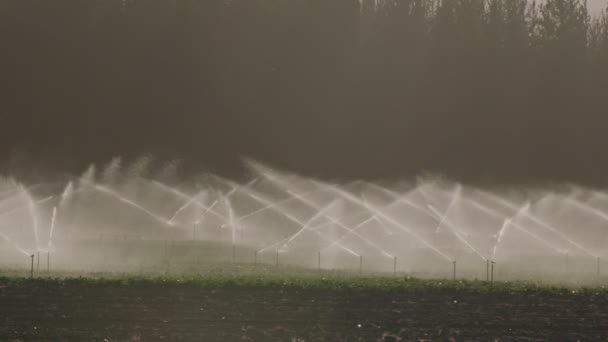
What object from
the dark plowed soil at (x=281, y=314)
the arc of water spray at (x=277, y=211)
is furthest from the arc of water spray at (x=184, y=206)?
the dark plowed soil at (x=281, y=314)

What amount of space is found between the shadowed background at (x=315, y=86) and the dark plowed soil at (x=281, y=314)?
47.1 metres

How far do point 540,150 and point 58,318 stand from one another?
212ft

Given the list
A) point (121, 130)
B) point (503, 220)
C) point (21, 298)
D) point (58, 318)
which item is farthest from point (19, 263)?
point (121, 130)

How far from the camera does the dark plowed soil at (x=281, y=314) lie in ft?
69.8

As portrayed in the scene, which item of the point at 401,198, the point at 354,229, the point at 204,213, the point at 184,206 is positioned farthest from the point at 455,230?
the point at 184,206

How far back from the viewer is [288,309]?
24328mm

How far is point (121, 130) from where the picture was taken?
75688 millimetres

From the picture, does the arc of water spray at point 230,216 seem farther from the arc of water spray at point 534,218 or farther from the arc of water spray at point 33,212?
the arc of water spray at point 534,218

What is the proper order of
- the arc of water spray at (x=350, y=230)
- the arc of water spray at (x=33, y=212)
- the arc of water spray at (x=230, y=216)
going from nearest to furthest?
the arc of water spray at (x=350, y=230)
the arc of water spray at (x=33, y=212)
the arc of water spray at (x=230, y=216)

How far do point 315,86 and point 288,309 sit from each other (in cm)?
5663

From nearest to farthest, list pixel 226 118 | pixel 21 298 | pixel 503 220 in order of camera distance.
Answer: pixel 21 298, pixel 503 220, pixel 226 118

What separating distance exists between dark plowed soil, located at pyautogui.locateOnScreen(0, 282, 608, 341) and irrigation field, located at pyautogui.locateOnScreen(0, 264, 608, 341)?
28 mm

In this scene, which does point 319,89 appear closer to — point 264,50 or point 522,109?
point 264,50

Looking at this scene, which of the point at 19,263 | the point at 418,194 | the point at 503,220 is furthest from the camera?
the point at 418,194
